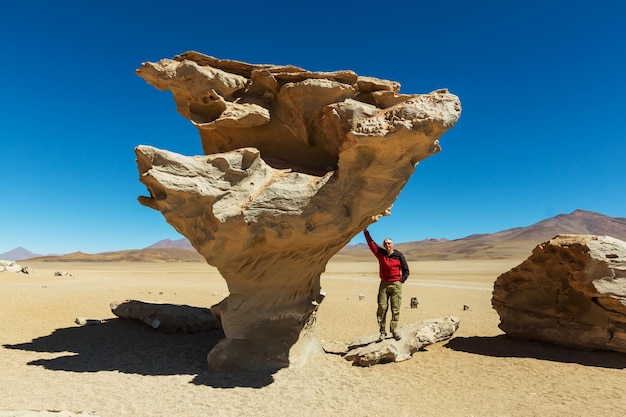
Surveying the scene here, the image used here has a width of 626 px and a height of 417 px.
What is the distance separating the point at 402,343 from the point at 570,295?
14.2ft

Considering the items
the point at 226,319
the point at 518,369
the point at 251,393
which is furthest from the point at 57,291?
the point at 518,369

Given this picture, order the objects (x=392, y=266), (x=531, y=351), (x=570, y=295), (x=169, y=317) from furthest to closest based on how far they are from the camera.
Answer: (x=169, y=317), (x=570, y=295), (x=531, y=351), (x=392, y=266)

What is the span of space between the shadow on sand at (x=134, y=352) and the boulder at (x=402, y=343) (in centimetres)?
215

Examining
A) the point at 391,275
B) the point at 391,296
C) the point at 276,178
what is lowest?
the point at 391,296

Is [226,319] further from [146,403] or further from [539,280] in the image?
[539,280]

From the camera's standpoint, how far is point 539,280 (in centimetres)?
1017

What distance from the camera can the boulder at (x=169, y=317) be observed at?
35.2ft

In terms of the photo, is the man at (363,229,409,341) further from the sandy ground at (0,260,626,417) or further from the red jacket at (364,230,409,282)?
the sandy ground at (0,260,626,417)

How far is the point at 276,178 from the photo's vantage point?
8.25 meters

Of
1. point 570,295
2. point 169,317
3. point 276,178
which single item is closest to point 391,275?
point 276,178

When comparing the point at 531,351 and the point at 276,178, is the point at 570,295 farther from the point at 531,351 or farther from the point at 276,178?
the point at 276,178

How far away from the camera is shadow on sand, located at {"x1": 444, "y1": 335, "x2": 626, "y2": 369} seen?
870 centimetres

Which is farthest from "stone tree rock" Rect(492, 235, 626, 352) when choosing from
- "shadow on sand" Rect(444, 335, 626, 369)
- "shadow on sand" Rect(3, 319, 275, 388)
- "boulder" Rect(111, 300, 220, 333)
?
"boulder" Rect(111, 300, 220, 333)

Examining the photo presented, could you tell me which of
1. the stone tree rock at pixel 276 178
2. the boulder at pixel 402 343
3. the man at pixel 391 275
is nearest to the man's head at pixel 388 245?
the man at pixel 391 275
